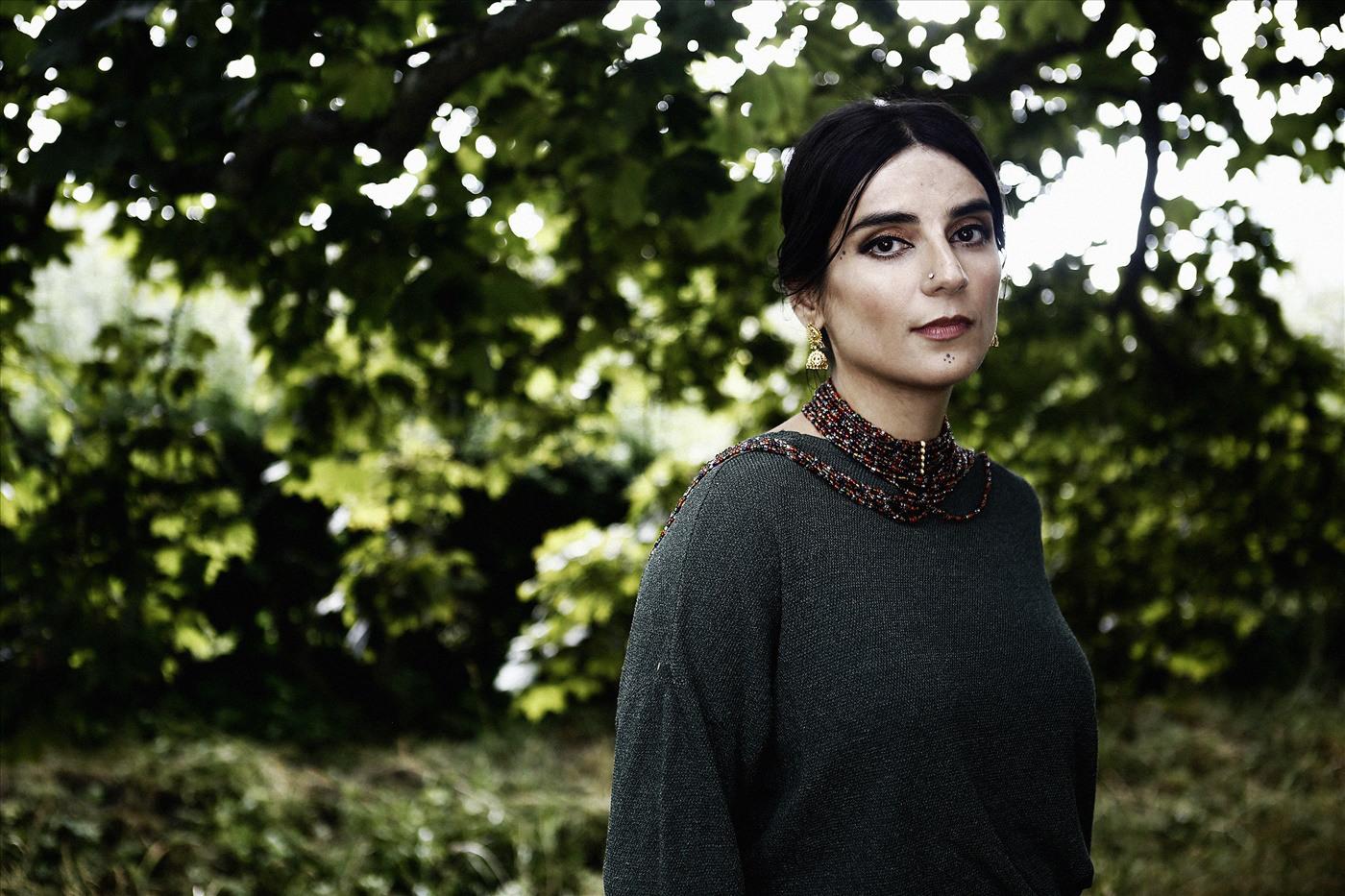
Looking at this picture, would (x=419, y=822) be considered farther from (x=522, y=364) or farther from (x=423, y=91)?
(x=423, y=91)

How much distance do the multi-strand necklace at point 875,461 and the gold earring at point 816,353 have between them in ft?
0.09

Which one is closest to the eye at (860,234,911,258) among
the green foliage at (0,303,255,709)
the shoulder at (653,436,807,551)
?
the shoulder at (653,436,807,551)

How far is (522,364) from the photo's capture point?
4.28 m

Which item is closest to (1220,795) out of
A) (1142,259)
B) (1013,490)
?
(1142,259)

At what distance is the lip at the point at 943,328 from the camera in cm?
151

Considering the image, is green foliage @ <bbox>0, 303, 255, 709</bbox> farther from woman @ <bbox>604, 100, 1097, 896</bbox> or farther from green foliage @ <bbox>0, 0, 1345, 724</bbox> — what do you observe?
woman @ <bbox>604, 100, 1097, 896</bbox>

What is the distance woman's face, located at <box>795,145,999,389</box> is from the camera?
1.51m

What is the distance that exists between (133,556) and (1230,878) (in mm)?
4622

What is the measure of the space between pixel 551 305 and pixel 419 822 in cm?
256

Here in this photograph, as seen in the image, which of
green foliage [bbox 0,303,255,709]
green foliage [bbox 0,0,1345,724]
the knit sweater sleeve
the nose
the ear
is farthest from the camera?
green foliage [bbox 0,303,255,709]

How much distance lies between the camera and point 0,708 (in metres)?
3.35

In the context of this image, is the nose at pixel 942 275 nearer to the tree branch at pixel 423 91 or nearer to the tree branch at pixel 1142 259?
the tree branch at pixel 423 91

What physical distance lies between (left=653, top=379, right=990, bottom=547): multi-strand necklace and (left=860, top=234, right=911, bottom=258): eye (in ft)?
0.66

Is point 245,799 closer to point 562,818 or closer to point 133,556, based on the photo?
point 562,818
